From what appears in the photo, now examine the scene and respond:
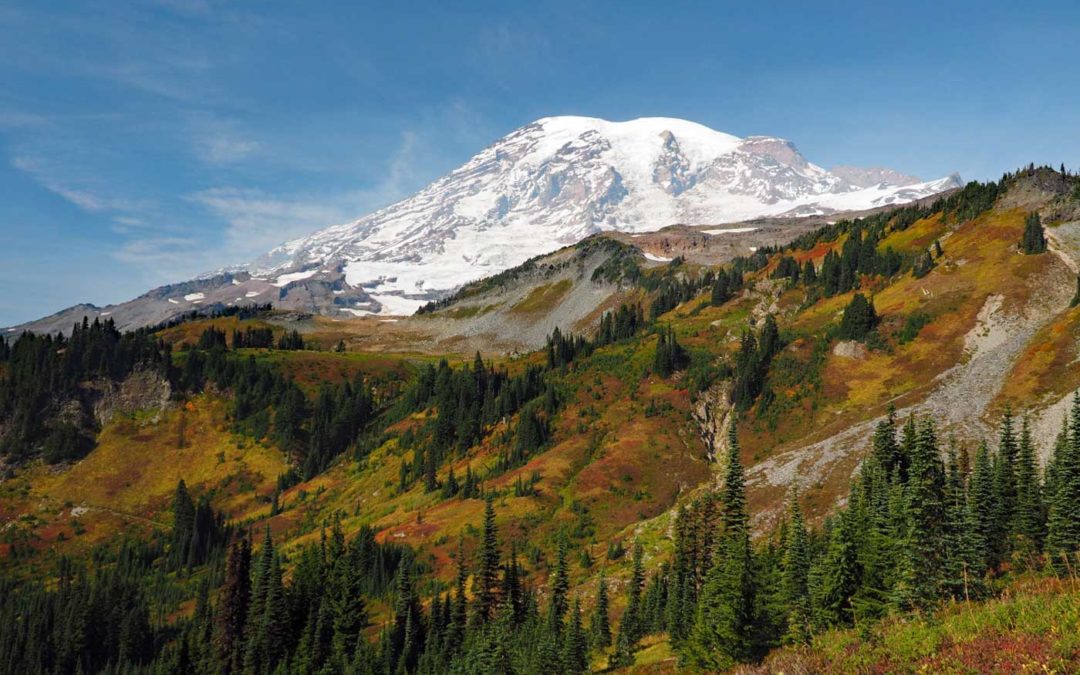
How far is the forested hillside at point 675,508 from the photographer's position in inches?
1761

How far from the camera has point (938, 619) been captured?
75.2 feet

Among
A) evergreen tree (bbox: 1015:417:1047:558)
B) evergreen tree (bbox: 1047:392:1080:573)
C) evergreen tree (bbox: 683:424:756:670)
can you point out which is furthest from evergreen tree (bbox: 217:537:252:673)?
evergreen tree (bbox: 1047:392:1080:573)

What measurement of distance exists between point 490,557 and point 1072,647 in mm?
66300

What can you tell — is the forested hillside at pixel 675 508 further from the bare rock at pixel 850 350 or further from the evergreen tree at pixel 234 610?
the evergreen tree at pixel 234 610

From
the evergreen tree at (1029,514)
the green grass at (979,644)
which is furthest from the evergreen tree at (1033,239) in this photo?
the green grass at (979,644)

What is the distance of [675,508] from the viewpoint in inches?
3765

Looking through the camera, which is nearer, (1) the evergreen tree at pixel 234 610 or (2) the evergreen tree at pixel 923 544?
(2) the evergreen tree at pixel 923 544

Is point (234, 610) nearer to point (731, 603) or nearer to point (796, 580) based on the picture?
point (796, 580)

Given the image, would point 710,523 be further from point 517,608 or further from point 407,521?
point 407,521

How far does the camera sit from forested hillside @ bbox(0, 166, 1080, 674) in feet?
147

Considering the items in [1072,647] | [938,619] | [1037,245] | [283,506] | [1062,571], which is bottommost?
[283,506]

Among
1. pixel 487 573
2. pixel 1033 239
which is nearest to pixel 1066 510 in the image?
pixel 487 573

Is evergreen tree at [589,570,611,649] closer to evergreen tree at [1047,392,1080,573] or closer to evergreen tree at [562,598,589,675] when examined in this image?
evergreen tree at [562,598,589,675]

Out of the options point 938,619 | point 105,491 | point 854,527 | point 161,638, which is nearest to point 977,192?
point 854,527
